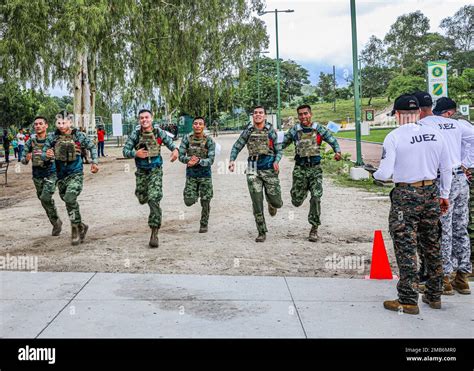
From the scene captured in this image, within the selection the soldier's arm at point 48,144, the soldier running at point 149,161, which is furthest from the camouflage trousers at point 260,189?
the soldier's arm at point 48,144

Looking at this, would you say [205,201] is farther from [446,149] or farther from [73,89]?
[73,89]

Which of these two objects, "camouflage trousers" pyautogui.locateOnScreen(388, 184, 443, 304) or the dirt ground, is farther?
the dirt ground

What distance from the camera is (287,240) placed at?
862 cm

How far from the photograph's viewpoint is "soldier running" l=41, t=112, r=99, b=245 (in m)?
8.28

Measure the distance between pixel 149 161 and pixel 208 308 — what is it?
3.34 metres

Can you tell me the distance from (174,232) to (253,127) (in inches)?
85.7

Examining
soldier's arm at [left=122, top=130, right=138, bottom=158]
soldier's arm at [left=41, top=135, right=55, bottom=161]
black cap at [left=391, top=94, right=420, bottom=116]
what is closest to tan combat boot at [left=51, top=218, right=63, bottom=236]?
soldier's arm at [left=41, top=135, right=55, bottom=161]

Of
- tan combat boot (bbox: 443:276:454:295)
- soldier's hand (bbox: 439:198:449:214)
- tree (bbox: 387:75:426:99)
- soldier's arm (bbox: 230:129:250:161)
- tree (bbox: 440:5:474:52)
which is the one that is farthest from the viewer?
tree (bbox: 440:5:474:52)

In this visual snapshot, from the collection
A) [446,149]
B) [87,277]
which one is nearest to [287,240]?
[87,277]

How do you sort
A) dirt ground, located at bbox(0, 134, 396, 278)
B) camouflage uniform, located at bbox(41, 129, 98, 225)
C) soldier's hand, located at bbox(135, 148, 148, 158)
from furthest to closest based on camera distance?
camouflage uniform, located at bbox(41, 129, 98, 225)
soldier's hand, located at bbox(135, 148, 148, 158)
dirt ground, located at bbox(0, 134, 396, 278)

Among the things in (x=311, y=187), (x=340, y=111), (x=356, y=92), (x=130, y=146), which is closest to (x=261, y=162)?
(x=311, y=187)

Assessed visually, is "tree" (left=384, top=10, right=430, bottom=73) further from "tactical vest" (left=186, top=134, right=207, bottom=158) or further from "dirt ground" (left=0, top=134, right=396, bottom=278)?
"tactical vest" (left=186, top=134, right=207, bottom=158)

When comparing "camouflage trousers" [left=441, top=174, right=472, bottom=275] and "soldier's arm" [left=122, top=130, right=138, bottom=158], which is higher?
"soldier's arm" [left=122, top=130, right=138, bottom=158]
